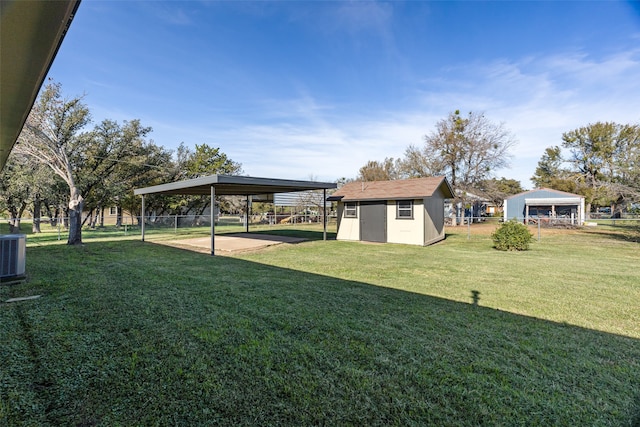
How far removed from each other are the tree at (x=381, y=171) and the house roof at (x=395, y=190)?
1688 cm

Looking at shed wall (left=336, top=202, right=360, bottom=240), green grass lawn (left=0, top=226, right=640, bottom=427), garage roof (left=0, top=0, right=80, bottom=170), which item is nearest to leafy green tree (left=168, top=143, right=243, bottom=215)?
shed wall (left=336, top=202, right=360, bottom=240)

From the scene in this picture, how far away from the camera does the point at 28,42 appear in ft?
4.44

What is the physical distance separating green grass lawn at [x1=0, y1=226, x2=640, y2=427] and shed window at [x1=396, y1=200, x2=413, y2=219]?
6.81 metres

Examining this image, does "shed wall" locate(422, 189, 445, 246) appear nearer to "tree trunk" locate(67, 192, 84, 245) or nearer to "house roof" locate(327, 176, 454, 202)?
"house roof" locate(327, 176, 454, 202)

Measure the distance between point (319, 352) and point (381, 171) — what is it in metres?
30.4

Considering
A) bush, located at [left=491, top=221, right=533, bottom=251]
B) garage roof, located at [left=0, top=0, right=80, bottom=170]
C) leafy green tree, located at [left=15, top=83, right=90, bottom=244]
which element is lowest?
bush, located at [left=491, top=221, right=533, bottom=251]

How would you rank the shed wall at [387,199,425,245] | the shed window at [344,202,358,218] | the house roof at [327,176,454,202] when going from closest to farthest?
the shed wall at [387,199,425,245] < the house roof at [327,176,454,202] < the shed window at [344,202,358,218]

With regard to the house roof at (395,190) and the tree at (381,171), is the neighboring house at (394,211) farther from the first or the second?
the tree at (381,171)

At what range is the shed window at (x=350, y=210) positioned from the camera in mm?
13578

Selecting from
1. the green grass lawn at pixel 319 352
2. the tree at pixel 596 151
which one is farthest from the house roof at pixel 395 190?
the tree at pixel 596 151

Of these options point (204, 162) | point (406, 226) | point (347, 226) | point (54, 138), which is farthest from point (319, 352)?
point (204, 162)

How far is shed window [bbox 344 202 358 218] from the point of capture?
44.5 ft

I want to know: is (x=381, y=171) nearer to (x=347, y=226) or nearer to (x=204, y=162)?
(x=204, y=162)

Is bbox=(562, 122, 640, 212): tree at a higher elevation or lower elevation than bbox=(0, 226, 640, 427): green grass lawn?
higher
